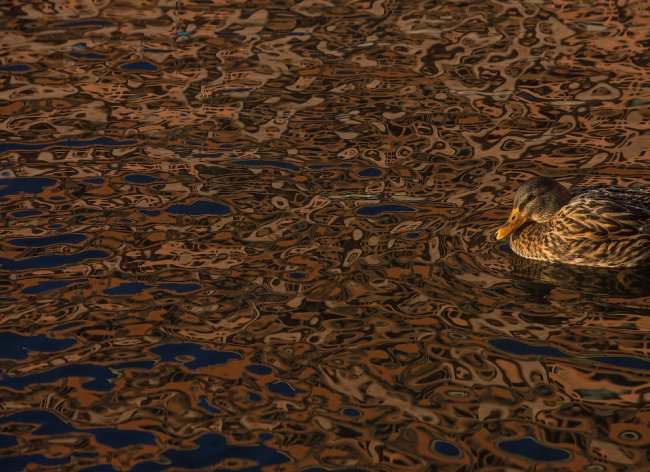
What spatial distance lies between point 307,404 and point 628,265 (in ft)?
10.7

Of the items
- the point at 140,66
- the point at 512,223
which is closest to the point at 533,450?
the point at 512,223

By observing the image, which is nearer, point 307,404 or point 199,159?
point 307,404

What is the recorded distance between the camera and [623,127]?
1227 centimetres

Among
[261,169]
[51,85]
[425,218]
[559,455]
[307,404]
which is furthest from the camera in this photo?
[51,85]

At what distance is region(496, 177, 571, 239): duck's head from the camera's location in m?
10.2

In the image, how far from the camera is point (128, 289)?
949 cm

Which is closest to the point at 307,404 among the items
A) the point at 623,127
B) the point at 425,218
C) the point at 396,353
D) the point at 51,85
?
the point at 396,353

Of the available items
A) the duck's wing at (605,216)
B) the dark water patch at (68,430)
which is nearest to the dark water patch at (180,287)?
the dark water patch at (68,430)

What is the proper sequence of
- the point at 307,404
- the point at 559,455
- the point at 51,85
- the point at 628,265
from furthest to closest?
the point at 51,85
the point at 628,265
the point at 307,404
the point at 559,455

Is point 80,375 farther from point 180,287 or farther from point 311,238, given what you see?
point 311,238

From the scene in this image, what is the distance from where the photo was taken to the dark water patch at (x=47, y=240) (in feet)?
33.6

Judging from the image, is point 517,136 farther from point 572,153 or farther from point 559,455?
point 559,455

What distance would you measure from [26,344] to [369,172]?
4.11 m

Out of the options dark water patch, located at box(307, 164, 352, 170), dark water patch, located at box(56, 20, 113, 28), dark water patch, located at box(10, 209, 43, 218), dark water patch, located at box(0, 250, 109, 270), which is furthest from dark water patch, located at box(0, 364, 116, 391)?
dark water patch, located at box(56, 20, 113, 28)
